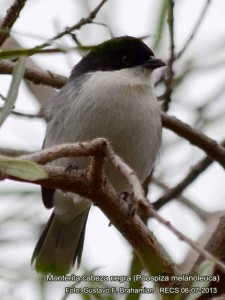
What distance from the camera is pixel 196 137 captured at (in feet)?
14.3

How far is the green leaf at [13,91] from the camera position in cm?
213

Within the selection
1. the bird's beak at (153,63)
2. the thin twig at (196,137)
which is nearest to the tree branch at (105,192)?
the thin twig at (196,137)

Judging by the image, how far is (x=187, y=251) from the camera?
13.0 ft

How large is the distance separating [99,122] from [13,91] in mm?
1879

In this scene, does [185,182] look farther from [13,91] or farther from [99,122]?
[13,91]

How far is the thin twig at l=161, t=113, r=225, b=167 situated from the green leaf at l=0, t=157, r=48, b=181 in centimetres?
240

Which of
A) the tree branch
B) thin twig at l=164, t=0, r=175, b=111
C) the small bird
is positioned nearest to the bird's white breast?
the small bird

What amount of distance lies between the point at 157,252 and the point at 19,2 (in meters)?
1.34

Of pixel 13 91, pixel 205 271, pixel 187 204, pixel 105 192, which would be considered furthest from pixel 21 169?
pixel 187 204

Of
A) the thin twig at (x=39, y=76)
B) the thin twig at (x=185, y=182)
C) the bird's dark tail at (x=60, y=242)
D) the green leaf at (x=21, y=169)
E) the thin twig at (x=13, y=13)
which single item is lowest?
the bird's dark tail at (x=60, y=242)

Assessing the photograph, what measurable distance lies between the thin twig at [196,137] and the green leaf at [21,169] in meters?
2.40

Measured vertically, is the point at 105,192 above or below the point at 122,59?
below

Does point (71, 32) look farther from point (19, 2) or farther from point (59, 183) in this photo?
point (59, 183)

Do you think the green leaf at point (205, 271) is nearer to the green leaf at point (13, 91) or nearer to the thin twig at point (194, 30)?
the green leaf at point (13, 91)
